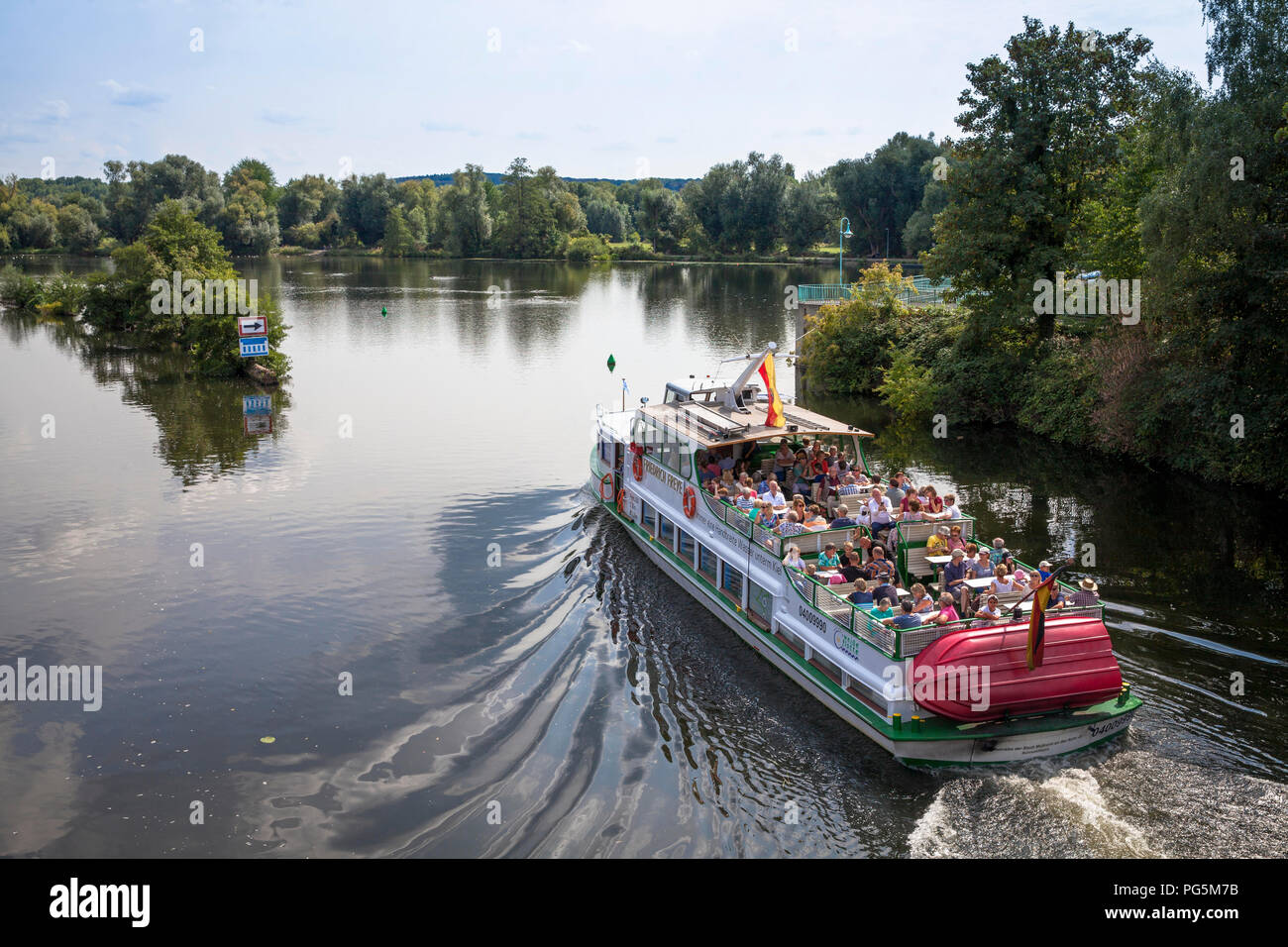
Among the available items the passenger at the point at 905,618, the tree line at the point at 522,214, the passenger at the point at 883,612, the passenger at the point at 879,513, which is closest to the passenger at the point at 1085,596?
the passenger at the point at 905,618

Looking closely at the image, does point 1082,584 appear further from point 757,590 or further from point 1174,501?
point 1174,501

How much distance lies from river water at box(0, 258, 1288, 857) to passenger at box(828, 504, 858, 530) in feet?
10.2

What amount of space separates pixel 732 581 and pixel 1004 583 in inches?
231

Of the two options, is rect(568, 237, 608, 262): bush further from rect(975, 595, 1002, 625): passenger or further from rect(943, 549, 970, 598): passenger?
rect(975, 595, 1002, 625): passenger

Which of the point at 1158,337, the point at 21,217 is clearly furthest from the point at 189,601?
the point at 21,217

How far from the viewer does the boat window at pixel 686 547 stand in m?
22.5

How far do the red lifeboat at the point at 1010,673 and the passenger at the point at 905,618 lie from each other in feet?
2.45

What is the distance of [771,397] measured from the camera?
21859mm

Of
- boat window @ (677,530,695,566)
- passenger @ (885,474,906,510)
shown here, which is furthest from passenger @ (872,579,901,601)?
boat window @ (677,530,695,566)

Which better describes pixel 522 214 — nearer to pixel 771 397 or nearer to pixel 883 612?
pixel 771 397

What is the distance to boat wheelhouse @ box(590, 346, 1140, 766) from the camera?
14.8 meters

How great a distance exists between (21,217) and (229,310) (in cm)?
11232

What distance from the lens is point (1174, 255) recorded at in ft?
95.1

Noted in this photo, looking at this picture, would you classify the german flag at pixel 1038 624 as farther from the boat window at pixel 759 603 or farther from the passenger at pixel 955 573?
the boat window at pixel 759 603
